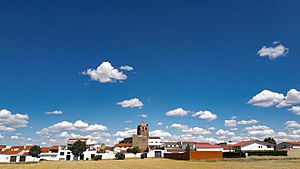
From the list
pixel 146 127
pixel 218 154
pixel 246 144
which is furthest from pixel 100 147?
pixel 218 154

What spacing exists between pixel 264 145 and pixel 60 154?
3110 inches

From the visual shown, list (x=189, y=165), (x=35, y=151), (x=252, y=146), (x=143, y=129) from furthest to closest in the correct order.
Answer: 1. (x=143, y=129)
2. (x=252, y=146)
3. (x=35, y=151)
4. (x=189, y=165)

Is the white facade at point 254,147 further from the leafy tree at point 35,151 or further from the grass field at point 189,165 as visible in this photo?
the leafy tree at point 35,151

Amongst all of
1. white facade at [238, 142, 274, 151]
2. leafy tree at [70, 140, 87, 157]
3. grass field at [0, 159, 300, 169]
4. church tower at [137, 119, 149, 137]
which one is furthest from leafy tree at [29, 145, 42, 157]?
white facade at [238, 142, 274, 151]

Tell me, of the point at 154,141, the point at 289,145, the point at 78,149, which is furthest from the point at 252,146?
the point at 154,141

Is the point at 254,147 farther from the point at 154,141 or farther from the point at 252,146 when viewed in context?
the point at 154,141

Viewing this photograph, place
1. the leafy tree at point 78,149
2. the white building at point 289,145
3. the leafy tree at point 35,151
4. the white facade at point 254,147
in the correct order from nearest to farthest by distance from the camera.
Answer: the leafy tree at point 78,149 → the leafy tree at point 35,151 → the white facade at point 254,147 → the white building at point 289,145

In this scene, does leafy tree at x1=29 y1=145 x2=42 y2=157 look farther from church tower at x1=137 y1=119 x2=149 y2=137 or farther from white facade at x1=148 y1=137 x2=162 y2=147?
white facade at x1=148 y1=137 x2=162 y2=147

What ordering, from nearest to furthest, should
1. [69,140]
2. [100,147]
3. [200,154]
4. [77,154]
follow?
[200,154], [77,154], [69,140], [100,147]

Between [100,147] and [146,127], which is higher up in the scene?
[146,127]

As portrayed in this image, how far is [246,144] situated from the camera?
112 m

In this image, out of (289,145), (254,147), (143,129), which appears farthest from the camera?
(143,129)

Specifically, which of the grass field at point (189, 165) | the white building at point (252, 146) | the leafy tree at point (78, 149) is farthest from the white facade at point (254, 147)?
the grass field at point (189, 165)

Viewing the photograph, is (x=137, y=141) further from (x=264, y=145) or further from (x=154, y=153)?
(x=264, y=145)
